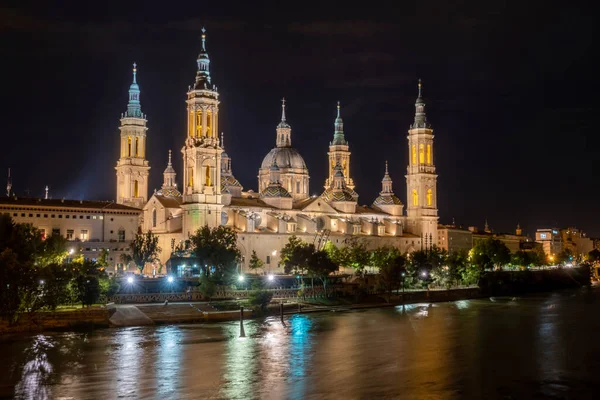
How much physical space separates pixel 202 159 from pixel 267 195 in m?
14.9

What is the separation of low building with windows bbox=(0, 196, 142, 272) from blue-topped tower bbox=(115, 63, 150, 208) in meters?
9.62

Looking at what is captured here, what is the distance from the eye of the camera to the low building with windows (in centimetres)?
7206

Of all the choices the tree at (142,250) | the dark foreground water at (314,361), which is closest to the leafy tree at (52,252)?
the dark foreground water at (314,361)

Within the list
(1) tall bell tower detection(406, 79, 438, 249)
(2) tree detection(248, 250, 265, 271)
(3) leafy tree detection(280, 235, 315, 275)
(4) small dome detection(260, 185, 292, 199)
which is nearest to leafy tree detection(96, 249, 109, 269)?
(2) tree detection(248, 250, 265, 271)

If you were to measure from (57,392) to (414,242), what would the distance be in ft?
257

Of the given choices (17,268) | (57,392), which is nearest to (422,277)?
(17,268)

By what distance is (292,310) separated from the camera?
57.6 meters

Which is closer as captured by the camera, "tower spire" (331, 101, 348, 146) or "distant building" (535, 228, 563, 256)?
"tower spire" (331, 101, 348, 146)

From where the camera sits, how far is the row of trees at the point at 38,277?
1655 inches

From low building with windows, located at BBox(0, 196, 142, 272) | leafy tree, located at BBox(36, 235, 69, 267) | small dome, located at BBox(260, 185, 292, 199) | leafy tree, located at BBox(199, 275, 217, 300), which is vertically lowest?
leafy tree, located at BBox(199, 275, 217, 300)

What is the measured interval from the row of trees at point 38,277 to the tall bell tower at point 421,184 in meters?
58.0

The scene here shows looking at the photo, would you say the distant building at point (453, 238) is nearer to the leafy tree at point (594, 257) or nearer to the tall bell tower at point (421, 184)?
the tall bell tower at point (421, 184)

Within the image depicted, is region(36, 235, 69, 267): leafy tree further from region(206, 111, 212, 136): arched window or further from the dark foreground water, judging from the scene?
region(206, 111, 212, 136): arched window

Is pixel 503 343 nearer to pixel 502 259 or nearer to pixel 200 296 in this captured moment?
pixel 200 296
